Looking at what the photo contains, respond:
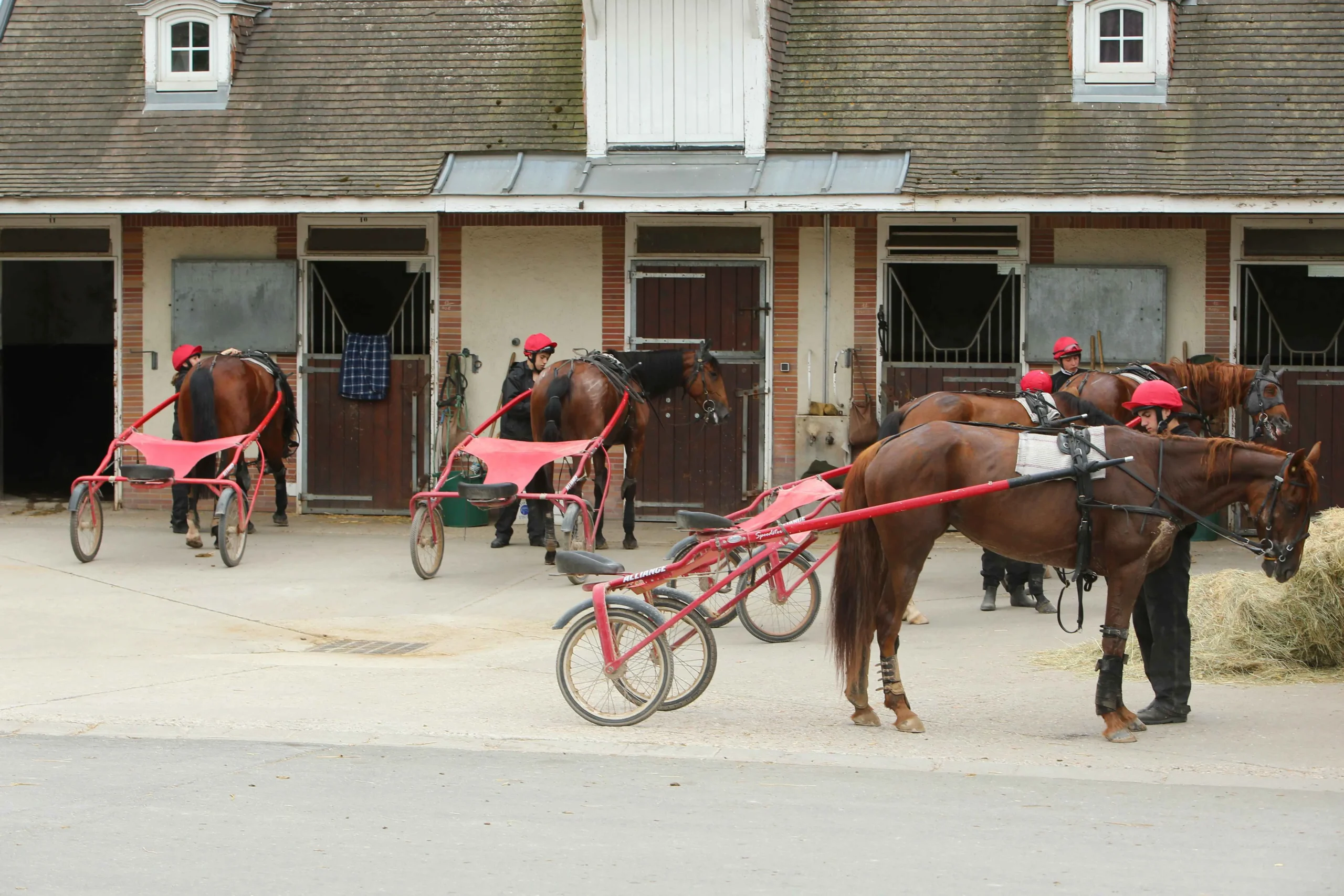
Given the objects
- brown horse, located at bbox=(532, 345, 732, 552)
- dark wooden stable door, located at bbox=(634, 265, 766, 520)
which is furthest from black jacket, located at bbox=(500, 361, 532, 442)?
dark wooden stable door, located at bbox=(634, 265, 766, 520)

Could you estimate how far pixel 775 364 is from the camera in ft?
55.4

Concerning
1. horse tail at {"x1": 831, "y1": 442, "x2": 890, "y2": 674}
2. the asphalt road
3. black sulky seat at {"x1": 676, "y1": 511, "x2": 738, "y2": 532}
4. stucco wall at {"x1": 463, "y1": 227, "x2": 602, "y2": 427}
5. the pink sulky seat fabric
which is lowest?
the asphalt road

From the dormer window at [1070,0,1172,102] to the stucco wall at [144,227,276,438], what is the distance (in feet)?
29.3

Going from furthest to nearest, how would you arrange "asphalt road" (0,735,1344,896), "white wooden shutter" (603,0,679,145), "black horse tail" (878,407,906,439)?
"white wooden shutter" (603,0,679,145) → "black horse tail" (878,407,906,439) → "asphalt road" (0,735,1344,896)

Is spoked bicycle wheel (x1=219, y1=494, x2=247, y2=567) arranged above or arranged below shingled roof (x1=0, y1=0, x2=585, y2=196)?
below

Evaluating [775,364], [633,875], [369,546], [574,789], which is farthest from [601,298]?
[633,875]

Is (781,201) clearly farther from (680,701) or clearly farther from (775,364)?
(680,701)

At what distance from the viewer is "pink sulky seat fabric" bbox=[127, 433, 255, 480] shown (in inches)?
550

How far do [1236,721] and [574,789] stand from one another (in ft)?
12.3

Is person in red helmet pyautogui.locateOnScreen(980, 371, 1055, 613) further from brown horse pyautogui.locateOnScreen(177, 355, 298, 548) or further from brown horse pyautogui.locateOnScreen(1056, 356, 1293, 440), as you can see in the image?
brown horse pyautogui.locateOnScreen(177, 355, 298, 548)

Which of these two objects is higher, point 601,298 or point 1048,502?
point 601,298

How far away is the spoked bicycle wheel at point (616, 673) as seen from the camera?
837cm

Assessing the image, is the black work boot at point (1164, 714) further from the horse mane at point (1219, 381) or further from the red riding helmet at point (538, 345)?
the red riding helmet at point (538, 345)

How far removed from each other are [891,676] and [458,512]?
8.71 metres
